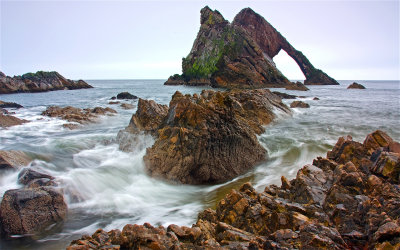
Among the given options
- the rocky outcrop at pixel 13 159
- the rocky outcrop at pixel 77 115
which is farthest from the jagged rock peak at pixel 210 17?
the rocky outcrop at pixel 13 159

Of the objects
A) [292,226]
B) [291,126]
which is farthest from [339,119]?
[292,226]

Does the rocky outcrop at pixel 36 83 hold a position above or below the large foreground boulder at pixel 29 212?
above

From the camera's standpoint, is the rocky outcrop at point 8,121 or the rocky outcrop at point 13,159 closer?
the rocky outcrop at point 13,159

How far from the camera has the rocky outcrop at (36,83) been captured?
54.6m

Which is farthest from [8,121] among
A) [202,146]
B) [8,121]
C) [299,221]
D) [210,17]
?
[210,17]


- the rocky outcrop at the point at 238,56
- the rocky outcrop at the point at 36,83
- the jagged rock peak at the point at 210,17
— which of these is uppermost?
the jagged rock peak at the point at 210,17

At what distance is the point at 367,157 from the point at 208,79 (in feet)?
224

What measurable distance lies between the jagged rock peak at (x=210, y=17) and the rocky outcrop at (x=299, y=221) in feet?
280

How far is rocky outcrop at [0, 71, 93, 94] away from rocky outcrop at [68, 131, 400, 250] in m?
64.5

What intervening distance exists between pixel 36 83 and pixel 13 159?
62.4 m

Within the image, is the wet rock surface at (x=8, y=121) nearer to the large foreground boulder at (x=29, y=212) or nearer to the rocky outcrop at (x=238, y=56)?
the large foreground boulder at (x=29, y=212)

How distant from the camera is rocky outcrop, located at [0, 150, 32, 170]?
24.8 ft

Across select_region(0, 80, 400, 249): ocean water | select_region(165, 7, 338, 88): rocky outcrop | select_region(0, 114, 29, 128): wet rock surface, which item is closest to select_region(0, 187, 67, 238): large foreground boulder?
select_region(0, 80, 400, 249): ocean water

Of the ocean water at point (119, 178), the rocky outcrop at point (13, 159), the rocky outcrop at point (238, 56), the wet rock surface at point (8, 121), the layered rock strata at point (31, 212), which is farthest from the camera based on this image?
the rocky outcrop at point (238, 56)
